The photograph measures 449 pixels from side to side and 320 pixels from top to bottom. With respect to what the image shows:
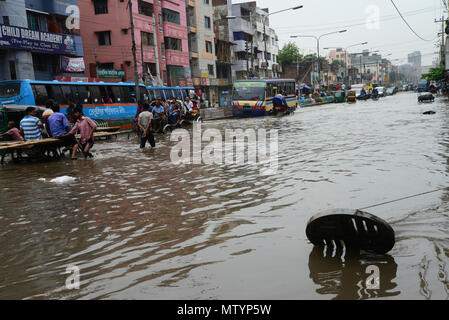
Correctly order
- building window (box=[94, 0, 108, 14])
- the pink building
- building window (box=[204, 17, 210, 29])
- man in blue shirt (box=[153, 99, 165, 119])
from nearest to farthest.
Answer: man in blue shirt (box=[153, 99, 165, 119]) → the pink building → building window (box=[94, 0, 108, 14]) → building window (box=[204, 17, 210, 29])

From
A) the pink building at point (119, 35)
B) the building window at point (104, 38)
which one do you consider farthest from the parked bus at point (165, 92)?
the building window at point (104, 38)

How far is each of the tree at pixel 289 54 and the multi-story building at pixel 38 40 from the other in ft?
199

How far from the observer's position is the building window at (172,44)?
148 feet

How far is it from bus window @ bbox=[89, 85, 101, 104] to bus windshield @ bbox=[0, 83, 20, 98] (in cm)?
445

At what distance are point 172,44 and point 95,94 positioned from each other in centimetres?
2304

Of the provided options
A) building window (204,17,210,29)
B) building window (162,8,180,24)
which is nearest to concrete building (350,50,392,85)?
building window (204,17,210,29)

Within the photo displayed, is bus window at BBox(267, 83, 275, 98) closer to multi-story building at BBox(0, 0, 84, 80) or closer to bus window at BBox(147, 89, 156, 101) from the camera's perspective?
bus window at BBox(147, 89, 156, 101)

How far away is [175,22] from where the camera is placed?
46.6 m

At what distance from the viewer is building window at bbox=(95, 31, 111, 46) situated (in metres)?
38.8

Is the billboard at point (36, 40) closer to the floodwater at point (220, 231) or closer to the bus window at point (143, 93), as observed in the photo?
the bus window at point (143, 93)

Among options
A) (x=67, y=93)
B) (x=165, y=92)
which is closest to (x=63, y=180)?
(x=67, y=93)

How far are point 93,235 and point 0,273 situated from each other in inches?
47.3

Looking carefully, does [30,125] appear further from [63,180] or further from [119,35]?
[119,35]
